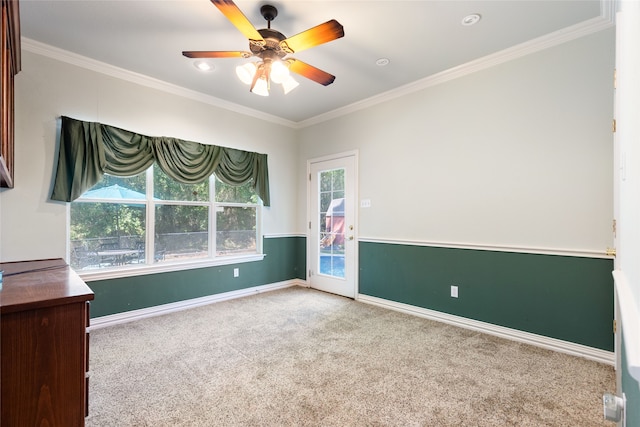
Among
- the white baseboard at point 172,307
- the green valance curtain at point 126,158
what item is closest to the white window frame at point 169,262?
the green valance curtain at point 126,158

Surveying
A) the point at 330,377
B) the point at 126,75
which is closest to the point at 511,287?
the point at 330,377

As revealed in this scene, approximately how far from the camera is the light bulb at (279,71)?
7.44 feet

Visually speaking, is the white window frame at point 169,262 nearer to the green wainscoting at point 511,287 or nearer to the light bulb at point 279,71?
the green wainscoting at point 511,287

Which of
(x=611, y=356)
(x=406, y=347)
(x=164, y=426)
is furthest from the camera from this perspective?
(x=406, y=347)

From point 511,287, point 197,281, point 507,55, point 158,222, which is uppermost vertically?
point 507,55

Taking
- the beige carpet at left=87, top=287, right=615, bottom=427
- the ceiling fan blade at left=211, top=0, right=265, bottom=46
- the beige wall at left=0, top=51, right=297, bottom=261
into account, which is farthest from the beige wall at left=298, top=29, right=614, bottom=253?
the beige wall at left=0, top=51, right=297, bottom=261

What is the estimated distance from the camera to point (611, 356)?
93.0 inches

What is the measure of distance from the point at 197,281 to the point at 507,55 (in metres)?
4.31

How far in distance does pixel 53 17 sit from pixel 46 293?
97.1 inches

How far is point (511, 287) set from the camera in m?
2.88

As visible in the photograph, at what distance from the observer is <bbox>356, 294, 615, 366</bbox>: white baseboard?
8.00 feet

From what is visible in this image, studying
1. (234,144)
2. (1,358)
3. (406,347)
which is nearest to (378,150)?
(234,144)

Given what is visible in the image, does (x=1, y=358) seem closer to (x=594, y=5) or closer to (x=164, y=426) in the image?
(x=164, y=426)

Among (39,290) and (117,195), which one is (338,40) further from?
(117,195)
